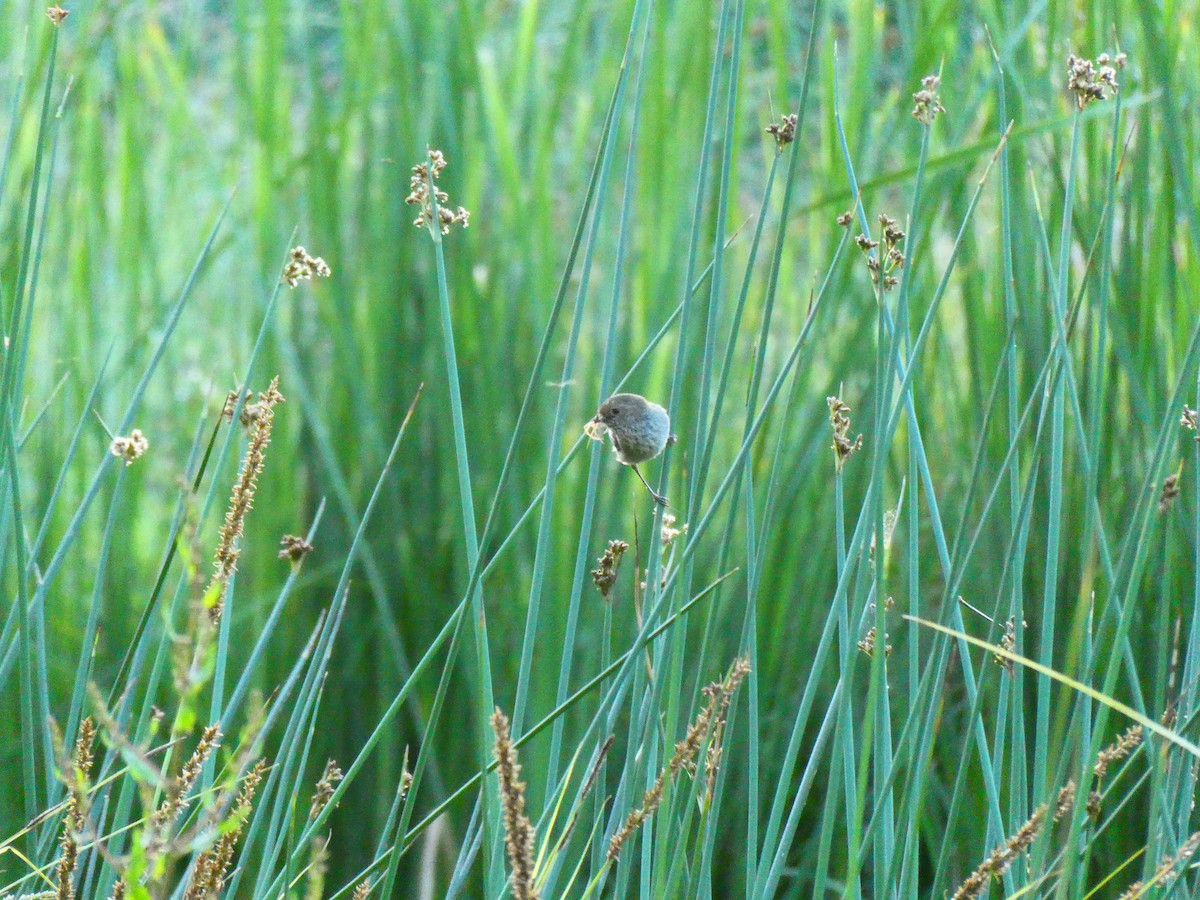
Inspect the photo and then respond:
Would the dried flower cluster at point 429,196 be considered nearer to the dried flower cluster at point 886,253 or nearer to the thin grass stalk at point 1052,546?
the dried flower cluster at point 886,253

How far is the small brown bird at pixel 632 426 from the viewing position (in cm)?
79

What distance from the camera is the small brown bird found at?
79 cm

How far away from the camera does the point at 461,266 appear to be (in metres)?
1.52

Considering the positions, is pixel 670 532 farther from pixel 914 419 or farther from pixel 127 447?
pixel 127 447

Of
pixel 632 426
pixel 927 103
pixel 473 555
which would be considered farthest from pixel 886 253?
pixel 473 555

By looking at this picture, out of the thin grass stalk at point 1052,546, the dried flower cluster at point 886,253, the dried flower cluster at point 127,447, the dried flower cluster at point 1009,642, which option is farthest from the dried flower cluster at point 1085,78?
the dried flower cluster at point 127,447

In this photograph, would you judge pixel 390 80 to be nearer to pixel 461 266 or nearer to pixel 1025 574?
pixel 461 266

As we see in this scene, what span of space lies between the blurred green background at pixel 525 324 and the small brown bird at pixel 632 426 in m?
0.45

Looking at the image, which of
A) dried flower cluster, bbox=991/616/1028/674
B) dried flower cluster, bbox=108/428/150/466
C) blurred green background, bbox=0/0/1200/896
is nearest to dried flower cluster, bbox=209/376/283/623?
dried flower cluster, bbox=108/428/150/466

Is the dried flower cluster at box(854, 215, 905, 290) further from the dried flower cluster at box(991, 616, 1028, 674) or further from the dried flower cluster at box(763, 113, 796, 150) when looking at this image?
the dried flower cluster at box(991, 616, 1028, 674)

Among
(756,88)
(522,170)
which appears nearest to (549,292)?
(522,170)

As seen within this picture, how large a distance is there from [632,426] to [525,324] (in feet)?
2.57

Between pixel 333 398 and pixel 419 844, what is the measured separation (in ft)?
1.85

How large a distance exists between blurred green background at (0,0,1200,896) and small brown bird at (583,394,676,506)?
0.45m
